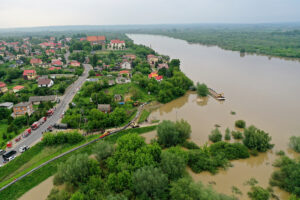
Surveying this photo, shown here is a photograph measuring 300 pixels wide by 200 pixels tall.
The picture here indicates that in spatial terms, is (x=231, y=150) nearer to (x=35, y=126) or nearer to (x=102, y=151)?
(x=102, y=151)

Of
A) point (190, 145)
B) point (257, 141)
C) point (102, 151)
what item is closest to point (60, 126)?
point (102, 151)

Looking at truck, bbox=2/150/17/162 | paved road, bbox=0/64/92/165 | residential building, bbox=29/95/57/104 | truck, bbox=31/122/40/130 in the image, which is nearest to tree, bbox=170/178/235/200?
truck, bbox=2/150/17/162

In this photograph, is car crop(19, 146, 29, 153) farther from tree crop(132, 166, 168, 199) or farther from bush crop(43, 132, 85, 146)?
tree crop(132, 166, 168, 199)

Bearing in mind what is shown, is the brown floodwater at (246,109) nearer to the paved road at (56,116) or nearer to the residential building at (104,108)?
the residential building at (104,108)

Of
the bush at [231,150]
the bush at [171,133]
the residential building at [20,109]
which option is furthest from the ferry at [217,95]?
the residential building at [20,109]

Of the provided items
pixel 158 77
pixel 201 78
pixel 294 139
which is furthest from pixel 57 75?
pixel 294 139

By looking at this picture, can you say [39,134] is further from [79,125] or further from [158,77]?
[158,77]
